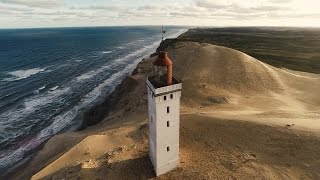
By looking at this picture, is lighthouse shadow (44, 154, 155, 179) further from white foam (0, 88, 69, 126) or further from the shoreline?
white foam (0, 88, 69, 126)

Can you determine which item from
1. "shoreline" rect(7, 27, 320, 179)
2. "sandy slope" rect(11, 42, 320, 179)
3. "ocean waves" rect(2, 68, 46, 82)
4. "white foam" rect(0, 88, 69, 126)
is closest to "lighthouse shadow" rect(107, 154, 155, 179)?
"sandy slope" rect(11, 42, 320, 179)

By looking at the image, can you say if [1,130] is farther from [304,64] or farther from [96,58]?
[304,64]

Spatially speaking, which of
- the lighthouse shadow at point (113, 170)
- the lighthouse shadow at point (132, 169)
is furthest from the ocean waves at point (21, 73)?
the lighthouse shadow at point (132, 169)

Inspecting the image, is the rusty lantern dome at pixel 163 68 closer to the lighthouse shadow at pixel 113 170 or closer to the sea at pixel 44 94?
the lighthouse shadow at pixel 113 170

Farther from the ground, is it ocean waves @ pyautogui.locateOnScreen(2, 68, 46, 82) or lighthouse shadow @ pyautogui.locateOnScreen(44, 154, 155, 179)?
lighthouse shadow @ pyautogui.locateOnScreen(44, 154, 155, 179)

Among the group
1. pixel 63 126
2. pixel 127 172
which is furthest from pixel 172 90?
pixel 63 126

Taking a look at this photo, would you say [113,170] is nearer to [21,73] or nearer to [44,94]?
[44,94]
